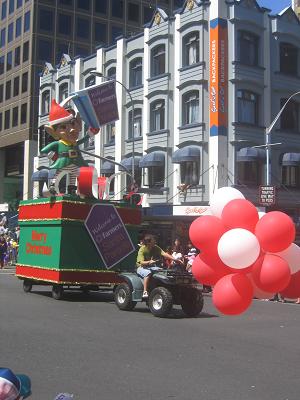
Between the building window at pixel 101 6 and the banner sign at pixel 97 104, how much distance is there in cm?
2832

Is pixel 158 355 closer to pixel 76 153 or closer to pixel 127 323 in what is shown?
pixel 127 323

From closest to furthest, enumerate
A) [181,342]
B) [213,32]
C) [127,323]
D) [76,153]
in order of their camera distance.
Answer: [181,342] < [127,323] < [76,153] < [213,32]

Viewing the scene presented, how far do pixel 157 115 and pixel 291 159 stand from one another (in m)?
7.76

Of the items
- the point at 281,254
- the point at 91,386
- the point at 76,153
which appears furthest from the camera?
the point at 76,153

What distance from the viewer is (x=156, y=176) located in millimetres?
30547

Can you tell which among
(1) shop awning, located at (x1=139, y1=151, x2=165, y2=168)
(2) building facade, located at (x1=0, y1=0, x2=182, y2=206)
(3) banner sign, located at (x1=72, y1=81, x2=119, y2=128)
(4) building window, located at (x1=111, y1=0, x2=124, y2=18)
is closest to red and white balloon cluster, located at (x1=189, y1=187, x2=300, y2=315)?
(3) banner sign, located at (x1=72, y1=81, x2=119, y2=128)

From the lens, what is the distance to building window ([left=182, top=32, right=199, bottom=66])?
28516mm

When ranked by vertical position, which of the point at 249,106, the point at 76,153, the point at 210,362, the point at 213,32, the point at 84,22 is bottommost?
the point at 210,362

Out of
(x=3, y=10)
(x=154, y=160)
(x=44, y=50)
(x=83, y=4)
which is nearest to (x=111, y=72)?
(x=154, y=160)

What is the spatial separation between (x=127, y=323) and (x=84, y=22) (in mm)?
44498

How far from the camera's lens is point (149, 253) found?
12656 mm

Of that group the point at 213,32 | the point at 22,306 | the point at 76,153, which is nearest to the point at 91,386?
the point at 22,306

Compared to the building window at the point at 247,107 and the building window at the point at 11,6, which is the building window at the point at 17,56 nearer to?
the building window at the point at 11,6

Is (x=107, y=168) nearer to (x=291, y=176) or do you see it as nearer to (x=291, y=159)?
(x=291, y=176)
